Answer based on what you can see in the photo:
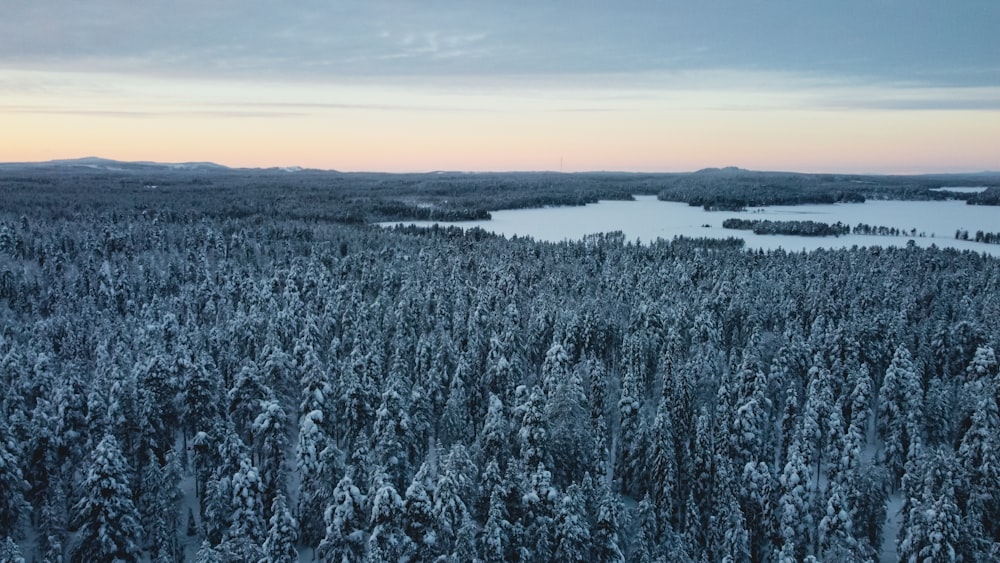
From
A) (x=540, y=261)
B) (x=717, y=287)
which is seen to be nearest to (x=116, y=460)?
(x=717, y=287)

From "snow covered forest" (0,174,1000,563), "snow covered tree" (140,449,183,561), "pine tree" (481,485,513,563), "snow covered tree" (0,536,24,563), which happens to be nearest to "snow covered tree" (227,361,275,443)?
"snow covered forest" (0,174,1000,563)

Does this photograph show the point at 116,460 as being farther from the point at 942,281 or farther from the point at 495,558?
the point at 942,281

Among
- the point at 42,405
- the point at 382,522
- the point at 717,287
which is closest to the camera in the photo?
the point at 382,522

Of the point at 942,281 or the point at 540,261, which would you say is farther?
the point at 540,261

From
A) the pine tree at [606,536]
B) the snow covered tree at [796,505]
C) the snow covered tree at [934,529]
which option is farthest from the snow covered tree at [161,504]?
the snow covered tree at [934,529]

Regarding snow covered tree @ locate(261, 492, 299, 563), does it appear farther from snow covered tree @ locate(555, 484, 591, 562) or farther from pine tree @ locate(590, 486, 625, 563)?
pine tree @ locate(590, 486, 625, 563)

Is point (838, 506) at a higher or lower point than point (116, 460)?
lower

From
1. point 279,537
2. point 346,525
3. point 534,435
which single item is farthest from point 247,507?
A: point 534,435
